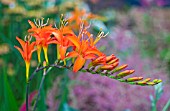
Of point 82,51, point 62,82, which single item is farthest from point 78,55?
point 62,82

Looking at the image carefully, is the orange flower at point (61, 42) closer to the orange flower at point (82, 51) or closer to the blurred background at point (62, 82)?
the orange flower at point (82, 51)

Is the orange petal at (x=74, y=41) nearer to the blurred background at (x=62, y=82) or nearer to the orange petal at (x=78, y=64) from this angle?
the orange petal at (x=78, y=64)

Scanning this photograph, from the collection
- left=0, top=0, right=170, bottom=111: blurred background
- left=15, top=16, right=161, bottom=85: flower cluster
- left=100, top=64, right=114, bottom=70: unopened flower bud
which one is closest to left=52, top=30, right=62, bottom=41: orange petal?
left=15, top=16, right=161, bottom=85: flower cluster

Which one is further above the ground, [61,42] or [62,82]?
[61,42]

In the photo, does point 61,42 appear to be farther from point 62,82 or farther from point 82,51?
point 62,82

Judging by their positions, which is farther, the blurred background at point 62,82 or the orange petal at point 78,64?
the blurred background at point 62,82

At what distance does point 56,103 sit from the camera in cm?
191

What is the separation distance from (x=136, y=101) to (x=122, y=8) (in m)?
4.73

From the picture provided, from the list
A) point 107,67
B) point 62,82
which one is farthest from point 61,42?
point 62,82

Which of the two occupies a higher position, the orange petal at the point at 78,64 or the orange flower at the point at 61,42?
the orange flower at the point at 61,42

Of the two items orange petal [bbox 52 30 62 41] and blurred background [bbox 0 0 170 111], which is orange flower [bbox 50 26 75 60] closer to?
orange petal [bbox 52 30 62 41]

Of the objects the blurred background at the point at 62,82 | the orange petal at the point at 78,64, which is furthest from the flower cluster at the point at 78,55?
the blurred background at the point at 62,82

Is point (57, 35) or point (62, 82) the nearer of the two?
point (57, 35)

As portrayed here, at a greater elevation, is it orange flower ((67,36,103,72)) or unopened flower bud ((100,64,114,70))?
orange flower ((67,36,103,72))
